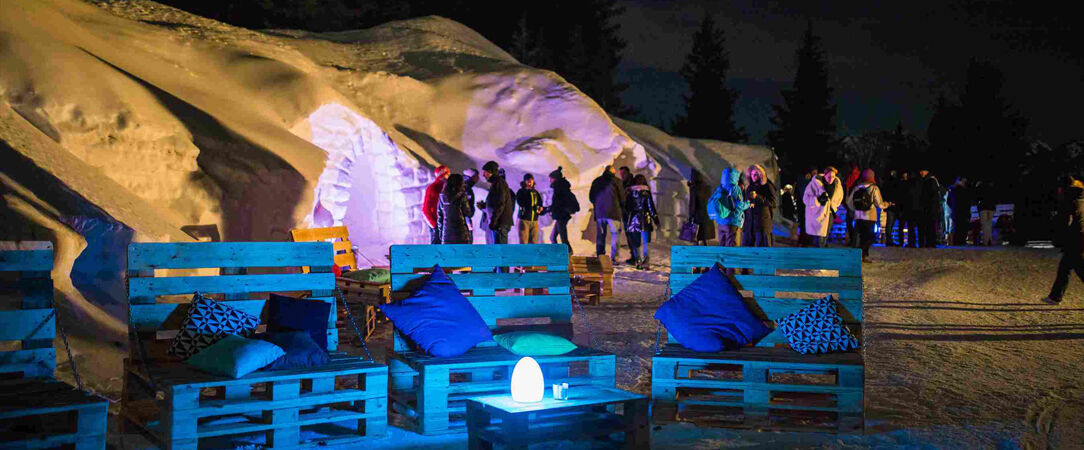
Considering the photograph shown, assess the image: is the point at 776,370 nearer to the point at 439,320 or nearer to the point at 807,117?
the point at 439,320

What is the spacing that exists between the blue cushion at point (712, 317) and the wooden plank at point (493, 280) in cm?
84

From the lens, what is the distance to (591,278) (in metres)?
12.3

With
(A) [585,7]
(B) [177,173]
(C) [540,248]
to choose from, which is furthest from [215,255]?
(A) [585,7]

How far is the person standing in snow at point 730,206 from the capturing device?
13.0m

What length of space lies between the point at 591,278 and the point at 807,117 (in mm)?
42776

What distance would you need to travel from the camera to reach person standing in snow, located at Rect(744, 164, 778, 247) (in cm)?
1306

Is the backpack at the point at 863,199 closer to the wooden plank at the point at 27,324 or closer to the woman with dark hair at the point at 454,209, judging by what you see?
the woman with dark hair at the point at 454,209

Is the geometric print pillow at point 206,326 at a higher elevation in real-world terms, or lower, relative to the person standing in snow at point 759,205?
lower

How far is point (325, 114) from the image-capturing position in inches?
571

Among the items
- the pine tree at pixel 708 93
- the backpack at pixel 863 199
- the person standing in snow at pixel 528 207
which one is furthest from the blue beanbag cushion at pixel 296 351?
the pine tree at pixel 708 93

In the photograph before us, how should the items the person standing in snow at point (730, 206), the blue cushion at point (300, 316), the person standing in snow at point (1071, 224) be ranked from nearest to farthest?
the blue cushion at point (300, 316) → the person standing in snow at point (1071, 224) → the person standing in snow at point (730, 206)

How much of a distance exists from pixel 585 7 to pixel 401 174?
3322cm

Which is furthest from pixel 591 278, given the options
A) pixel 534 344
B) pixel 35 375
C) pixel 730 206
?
pixel 35 375

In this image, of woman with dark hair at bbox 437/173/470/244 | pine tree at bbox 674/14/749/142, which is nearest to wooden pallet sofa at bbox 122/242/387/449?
woman with dark hair at bbox 437/173/470/244
